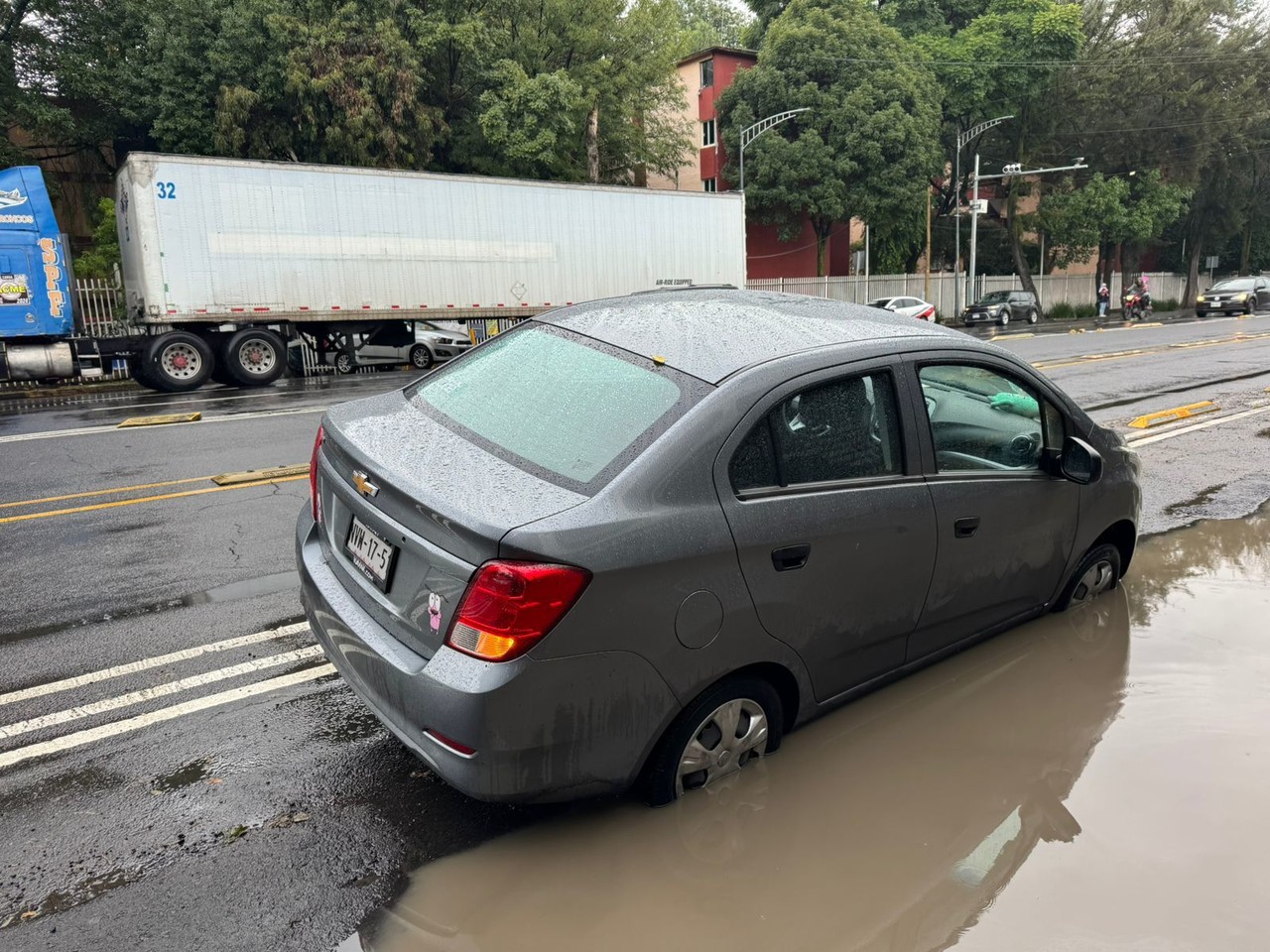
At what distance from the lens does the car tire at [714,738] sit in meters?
3.02

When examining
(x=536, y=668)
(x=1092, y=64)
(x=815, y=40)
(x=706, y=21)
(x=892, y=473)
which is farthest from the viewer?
(x=706, y=21)

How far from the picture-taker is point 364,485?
3.13m

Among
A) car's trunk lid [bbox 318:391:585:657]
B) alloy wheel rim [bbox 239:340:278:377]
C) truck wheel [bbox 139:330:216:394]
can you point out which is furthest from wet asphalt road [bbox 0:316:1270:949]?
alloy wheel rim [bbox 239:340:278:377]

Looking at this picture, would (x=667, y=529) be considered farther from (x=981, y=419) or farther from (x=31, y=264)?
(x=31, y=264)

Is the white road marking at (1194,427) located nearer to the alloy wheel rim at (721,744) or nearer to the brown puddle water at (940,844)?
the brown puddle water at (940,844)

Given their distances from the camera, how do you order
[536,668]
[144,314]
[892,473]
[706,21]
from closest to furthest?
[536,668]
[892,473]
[144,314]
[706,21]

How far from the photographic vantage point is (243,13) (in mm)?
25438

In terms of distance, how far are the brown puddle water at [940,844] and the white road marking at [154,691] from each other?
1.74 metres

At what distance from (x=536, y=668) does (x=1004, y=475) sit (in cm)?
228

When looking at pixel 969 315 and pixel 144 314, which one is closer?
pixel 144 314

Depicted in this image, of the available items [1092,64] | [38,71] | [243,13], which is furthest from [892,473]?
[1092,64]

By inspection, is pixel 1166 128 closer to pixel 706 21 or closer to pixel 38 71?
pixel 706 21

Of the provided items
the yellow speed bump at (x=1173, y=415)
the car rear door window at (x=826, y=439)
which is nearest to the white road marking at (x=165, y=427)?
the car rear door window at (x=826, y=439)

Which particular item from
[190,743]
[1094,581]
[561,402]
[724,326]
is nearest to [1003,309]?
[1094,581]
